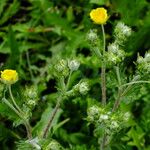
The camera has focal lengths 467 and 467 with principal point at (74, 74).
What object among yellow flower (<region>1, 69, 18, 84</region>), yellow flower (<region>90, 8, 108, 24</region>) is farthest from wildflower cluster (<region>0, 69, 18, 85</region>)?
yellow flower (<region>90, 8, 108, 24</region>)

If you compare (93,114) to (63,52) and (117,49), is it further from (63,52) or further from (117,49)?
(63,52)

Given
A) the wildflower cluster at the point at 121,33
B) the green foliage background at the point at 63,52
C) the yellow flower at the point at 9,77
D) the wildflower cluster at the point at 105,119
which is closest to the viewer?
the wildflower cluster at the point at 105,119

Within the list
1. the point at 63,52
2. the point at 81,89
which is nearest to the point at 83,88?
the point at 81,89

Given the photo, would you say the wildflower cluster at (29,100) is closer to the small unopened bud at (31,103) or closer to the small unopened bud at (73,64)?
the small unopened bud at (31,103)

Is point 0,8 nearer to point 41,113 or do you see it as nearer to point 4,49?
point 4,49

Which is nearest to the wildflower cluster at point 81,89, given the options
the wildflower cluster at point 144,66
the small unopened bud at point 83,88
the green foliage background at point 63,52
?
the small unopened bud at point 83,88

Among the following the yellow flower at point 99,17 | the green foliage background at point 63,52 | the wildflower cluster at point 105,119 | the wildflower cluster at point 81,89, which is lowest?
the green foliage background at point 63,52

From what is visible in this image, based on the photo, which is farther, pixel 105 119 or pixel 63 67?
pixel 63 67

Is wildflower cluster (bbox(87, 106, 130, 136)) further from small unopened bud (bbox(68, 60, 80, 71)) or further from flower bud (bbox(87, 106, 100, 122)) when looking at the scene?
small unopened bud (bbox(68, 60, 80, 71))
